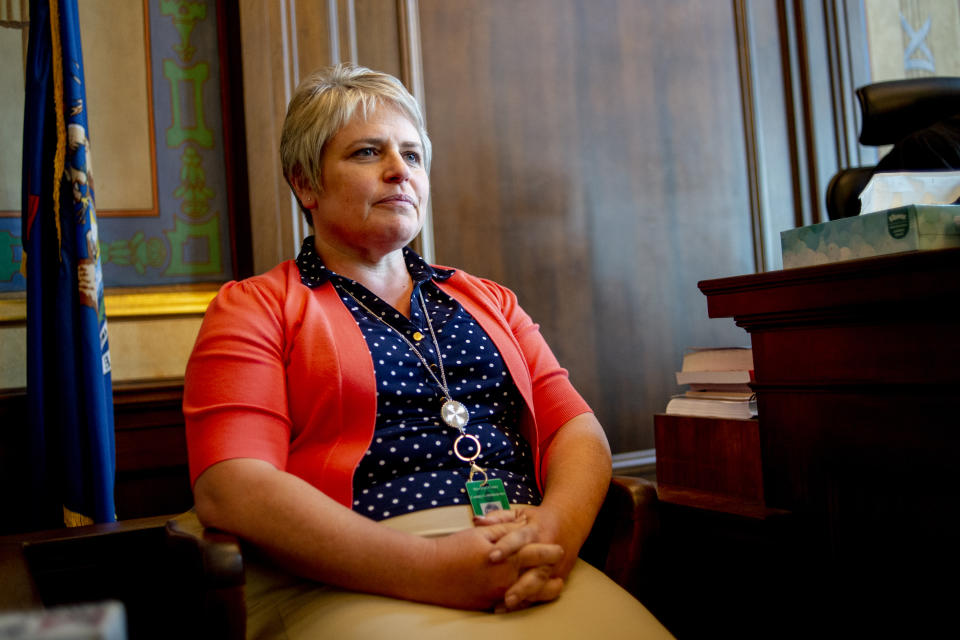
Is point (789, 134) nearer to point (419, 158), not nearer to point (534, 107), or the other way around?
point (534, 107)

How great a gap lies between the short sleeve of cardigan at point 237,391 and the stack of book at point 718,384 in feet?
2.89

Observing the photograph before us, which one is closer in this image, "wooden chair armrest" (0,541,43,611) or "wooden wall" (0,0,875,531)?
"wooden chair armrest" (0,541,43,611)

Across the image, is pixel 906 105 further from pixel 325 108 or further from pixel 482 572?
pixel 482 572

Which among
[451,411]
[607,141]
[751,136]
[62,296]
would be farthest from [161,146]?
[751,136]

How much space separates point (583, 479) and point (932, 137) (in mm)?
1125

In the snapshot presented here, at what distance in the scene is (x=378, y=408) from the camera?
1.25 metres

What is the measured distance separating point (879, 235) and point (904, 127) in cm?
75

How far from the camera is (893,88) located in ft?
5.92

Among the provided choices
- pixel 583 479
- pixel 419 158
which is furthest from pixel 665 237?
pixel 583 479

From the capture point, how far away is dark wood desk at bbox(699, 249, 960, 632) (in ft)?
3.66

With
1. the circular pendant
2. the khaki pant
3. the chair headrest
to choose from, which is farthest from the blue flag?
the chair headrest

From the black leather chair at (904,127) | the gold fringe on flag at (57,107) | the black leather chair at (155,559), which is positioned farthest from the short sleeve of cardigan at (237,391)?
the black leather chair at (904,127)

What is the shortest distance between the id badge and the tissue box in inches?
25.2

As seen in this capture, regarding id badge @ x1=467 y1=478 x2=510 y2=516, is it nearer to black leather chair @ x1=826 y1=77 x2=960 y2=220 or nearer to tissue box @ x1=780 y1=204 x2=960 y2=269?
tissue box @ x1=780 y1=204 x2=960 y2=269
